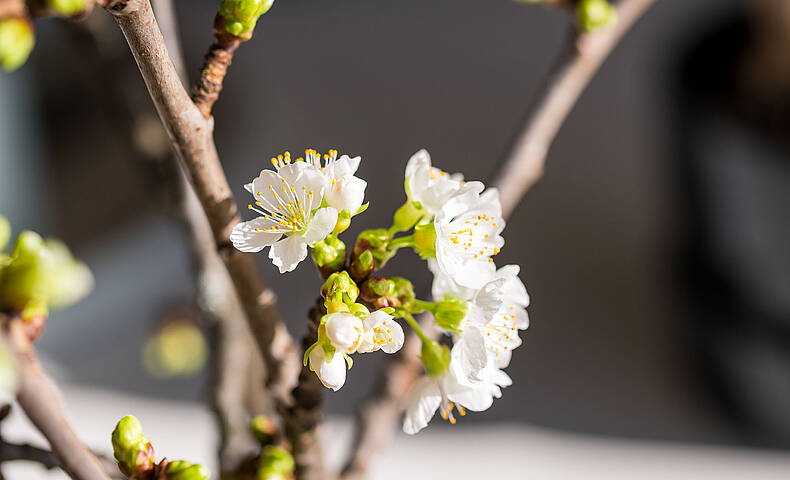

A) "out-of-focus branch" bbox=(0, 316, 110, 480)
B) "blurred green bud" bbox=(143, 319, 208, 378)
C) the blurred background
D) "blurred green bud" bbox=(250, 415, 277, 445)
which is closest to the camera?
"out-of-focus branch" bbox=(0, 316, 110, 480)

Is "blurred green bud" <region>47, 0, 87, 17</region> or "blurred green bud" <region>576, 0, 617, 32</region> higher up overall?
"blurred green bud" <region>576, 0, 617, 32</region>

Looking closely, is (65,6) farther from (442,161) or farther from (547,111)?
(442,161)

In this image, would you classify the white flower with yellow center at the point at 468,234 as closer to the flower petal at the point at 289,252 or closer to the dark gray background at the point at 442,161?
the flower petal at the point at 289,252

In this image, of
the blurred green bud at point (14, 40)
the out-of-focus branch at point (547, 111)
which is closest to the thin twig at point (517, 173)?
the out-of-focus branch at point (547, 111)

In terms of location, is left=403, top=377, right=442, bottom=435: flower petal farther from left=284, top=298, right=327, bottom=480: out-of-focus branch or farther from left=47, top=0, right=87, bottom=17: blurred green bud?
left=47, top=0, right=87, bottom=17: blurred green bud

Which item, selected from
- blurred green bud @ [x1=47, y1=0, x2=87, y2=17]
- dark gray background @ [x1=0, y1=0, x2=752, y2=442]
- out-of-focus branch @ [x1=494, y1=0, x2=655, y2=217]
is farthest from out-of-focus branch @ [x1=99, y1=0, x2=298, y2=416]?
dark gray background @ [x1=0, y1=0, x2=752, y2=442]

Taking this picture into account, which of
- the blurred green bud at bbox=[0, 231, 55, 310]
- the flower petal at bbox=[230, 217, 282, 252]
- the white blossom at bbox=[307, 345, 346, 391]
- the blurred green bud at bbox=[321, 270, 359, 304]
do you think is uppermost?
the blurred green bud at bbox=[321, 270, 359, 304]

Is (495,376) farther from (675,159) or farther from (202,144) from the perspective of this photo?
(675,159)

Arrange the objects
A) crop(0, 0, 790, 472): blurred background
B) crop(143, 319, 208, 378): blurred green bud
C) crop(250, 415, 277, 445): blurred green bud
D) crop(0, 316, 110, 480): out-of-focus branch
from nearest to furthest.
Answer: crop(0, 316, 110, 480): out-of-focus branch → crop(250, 415, 277, 445): blurred green bud → crop(143, 319, 208, 378): blurred green bud → crop(0, 0, 790, 472): blurred background
